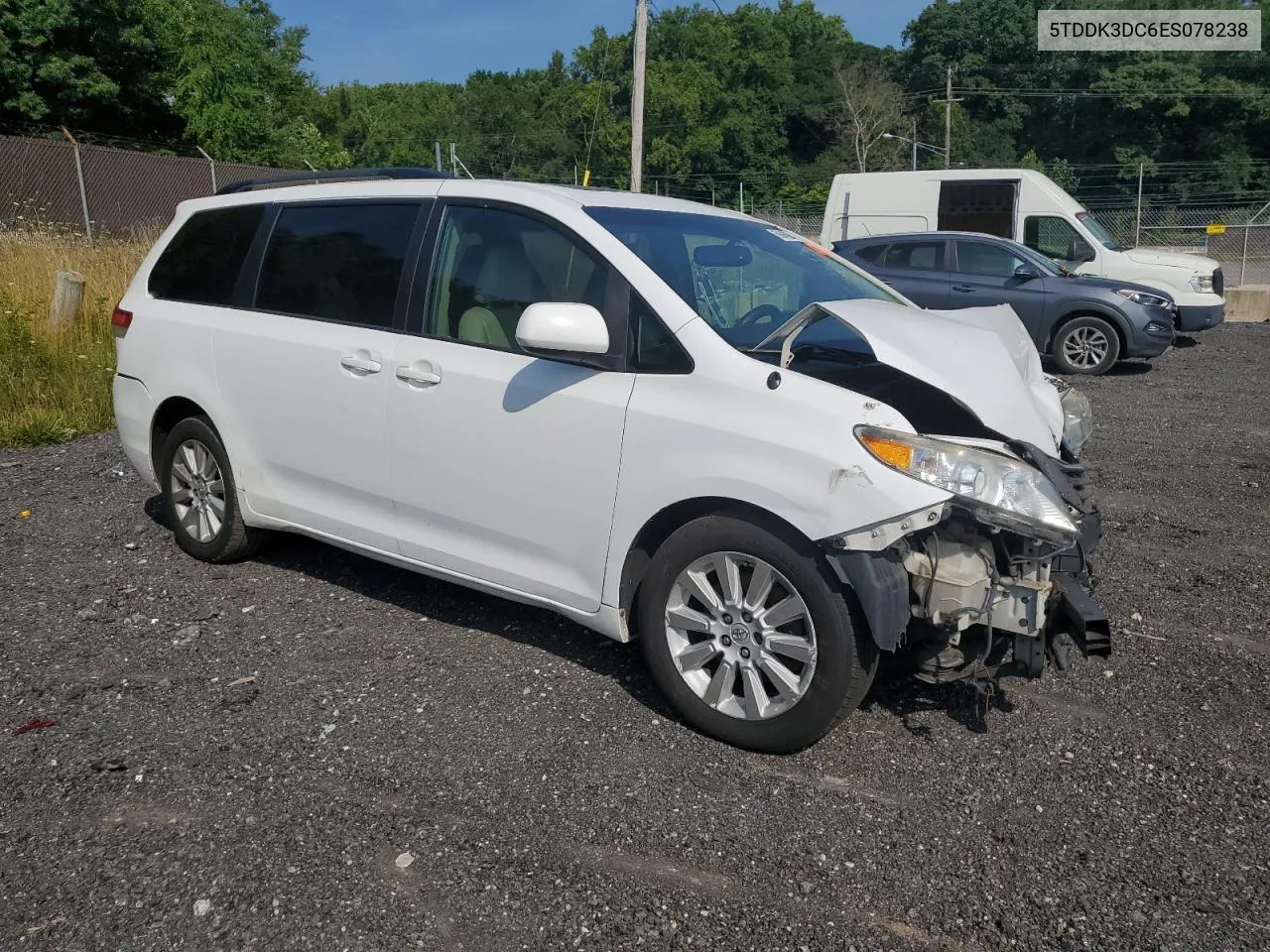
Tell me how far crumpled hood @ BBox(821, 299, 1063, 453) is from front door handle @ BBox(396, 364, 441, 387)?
1467 millimetres

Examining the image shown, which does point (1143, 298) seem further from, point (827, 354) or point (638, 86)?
point (638, 86)

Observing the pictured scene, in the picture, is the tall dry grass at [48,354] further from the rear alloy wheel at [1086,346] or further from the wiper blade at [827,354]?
the rear alloy wheel at [1086,346]


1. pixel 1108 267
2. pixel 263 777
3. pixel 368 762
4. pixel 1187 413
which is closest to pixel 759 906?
pixel 368 762

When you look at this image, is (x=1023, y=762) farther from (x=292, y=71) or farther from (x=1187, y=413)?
(x=292, y=71)

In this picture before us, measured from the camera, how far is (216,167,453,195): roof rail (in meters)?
4.62

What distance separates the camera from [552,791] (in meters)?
3.22

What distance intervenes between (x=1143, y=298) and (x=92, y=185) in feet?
55.3

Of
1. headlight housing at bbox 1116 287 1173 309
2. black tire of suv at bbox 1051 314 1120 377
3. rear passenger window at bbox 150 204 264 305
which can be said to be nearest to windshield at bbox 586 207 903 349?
rear passenger window at bbox 150 204 264 305

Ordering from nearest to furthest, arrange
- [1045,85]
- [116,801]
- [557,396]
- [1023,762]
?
1. [116,801]
2. [1023,762]
3. [557,396]
4. [1045,85]

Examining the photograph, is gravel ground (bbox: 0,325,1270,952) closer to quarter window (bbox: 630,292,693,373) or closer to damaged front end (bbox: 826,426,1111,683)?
damaged front end (bbox: 826,426,1111,683)

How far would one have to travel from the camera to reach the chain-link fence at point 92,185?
16.6 m

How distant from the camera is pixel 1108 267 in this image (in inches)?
559

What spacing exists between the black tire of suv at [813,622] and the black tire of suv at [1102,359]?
406 inches

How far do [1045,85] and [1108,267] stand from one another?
223 ft
